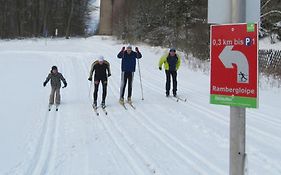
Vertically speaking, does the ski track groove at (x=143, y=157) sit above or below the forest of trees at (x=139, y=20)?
below

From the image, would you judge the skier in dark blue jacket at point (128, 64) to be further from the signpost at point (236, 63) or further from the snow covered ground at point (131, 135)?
the signpost at point (236, 63)

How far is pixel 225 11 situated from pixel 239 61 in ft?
1.56

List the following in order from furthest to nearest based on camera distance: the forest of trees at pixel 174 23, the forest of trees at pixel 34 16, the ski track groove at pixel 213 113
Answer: the forest of trees at pixel 34 16 < the forest of trees at pixel 174 23 < the ski track groove at pixel 213 113

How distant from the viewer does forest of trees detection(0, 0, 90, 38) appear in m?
74.5

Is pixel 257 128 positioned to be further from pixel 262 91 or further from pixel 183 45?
pixel 183 45

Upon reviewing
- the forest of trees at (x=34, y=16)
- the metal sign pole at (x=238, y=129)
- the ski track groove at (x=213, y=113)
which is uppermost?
the forest of trees at (x=34, y=16)

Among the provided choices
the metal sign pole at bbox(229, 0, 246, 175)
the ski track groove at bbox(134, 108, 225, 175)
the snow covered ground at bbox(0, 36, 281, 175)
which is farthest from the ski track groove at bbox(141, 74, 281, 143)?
the metal sign pole at bbox(229, 0, 246, 175)

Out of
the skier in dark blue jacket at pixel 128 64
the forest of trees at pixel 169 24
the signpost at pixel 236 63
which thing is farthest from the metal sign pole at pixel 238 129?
the forest of trees at pixel 169 24

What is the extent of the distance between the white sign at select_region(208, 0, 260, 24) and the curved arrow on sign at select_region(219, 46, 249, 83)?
274 mm

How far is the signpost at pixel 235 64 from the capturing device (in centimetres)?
386

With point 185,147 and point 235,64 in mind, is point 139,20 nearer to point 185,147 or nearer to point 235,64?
point 185,147

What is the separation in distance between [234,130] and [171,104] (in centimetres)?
982

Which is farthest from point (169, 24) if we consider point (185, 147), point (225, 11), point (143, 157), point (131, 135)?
point (225, 11)

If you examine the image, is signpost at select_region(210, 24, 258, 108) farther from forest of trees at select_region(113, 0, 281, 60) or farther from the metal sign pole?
forest of trees at select_region(113, 0, 281, 60)
